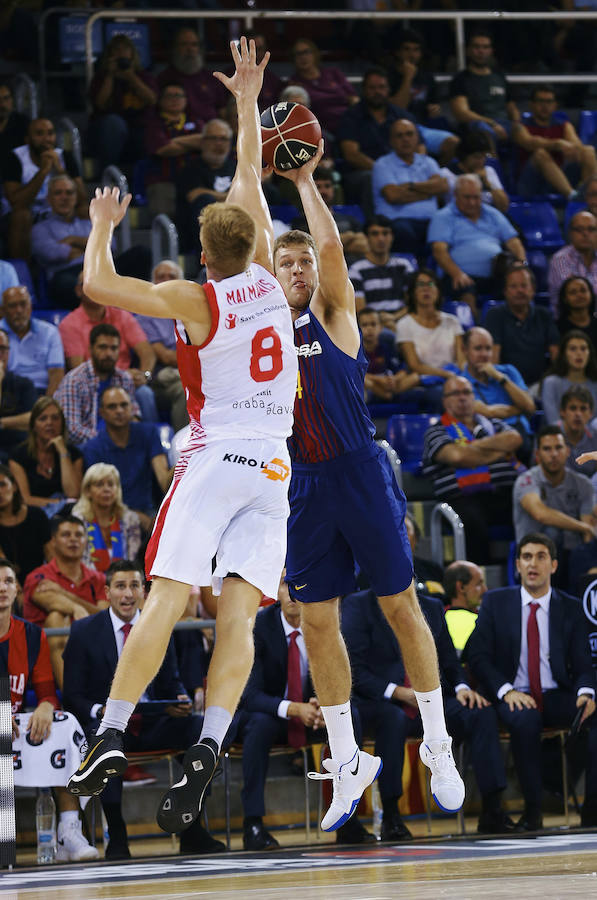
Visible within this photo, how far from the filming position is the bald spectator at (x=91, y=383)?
11.3 meters

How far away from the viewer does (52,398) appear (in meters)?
11.0

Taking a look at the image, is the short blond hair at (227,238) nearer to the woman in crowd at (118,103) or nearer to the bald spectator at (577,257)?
the woman in crowd at (118,103)

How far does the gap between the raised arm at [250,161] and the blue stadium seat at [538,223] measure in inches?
356

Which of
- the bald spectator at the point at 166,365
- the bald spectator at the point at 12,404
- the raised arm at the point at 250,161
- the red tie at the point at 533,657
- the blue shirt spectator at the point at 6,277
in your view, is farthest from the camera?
the blue shirt spectator at the point at 6,277

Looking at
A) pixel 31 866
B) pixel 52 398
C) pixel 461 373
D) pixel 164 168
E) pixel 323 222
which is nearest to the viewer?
pixel 323 222

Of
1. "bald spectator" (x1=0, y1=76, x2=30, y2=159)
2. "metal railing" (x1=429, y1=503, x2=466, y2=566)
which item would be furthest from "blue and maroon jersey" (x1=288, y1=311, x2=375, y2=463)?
"bald spectator" (x1=0, y1=76, x2=30, y2=159)

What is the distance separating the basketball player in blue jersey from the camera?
21.7ft

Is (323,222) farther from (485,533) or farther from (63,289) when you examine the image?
(63,289)

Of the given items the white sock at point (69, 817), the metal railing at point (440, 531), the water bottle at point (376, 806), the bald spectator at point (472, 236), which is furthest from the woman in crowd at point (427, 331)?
the white sock at point (69, 817)

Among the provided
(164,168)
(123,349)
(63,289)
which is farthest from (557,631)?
(164,168)

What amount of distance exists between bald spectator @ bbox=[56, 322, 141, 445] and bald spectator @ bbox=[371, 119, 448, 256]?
4135mm

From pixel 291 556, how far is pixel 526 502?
15.9 feet

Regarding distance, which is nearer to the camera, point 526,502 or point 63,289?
point 526,502

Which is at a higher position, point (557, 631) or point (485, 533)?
point (485, 533)
